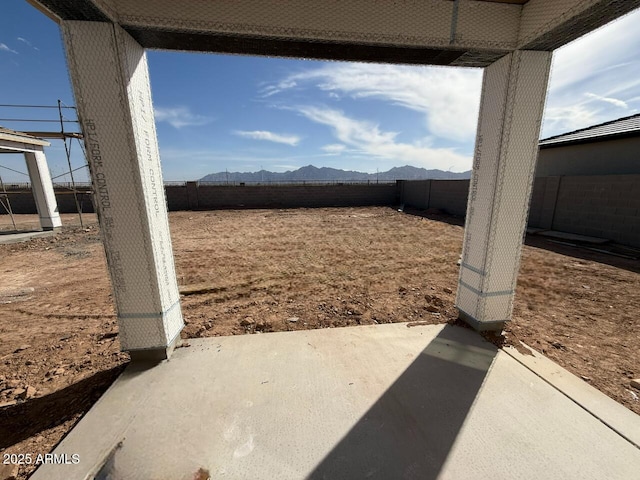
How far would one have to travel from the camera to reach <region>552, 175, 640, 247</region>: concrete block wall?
7.69m

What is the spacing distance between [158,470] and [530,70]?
14.9 feet

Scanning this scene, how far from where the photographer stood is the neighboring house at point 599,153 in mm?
8719

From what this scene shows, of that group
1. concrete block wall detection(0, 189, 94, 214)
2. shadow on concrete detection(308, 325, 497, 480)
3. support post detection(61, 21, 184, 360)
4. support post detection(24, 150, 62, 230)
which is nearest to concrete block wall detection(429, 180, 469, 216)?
shadow on concrete detection(308, 325, 497, 480)

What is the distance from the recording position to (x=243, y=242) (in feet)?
29.2

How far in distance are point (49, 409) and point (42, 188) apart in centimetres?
1242

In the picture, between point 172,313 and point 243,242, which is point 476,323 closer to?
point 172,313

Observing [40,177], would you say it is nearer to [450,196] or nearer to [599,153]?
[450,196]

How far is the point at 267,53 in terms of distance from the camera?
2.62 m

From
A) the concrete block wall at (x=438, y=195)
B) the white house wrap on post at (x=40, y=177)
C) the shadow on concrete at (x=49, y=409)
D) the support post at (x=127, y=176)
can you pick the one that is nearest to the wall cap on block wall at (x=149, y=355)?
the support post at (x=127, y=176)

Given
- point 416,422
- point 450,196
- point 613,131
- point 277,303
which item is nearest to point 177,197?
point 277,303

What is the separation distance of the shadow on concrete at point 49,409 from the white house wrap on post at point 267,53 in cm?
48

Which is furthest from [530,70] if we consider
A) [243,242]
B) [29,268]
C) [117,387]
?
[29,268]

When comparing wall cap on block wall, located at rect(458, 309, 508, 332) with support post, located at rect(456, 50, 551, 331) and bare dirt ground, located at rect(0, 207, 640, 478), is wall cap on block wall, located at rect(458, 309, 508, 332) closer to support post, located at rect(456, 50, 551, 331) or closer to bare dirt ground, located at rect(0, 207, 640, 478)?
support post, located at rect(456, 50, 551, 331)

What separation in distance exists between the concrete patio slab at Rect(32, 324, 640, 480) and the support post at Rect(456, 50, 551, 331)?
2.42 ft
